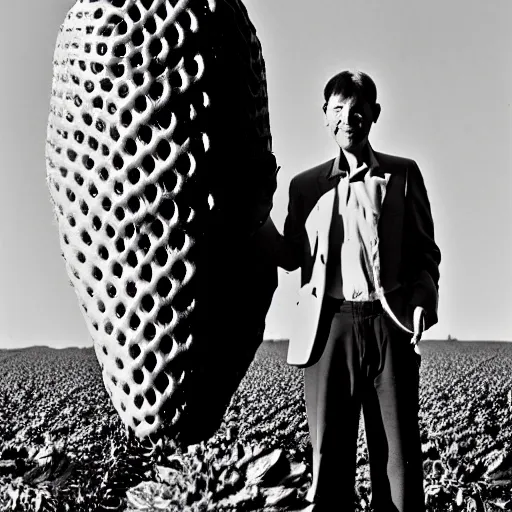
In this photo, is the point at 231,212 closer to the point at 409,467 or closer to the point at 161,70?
the point at 161,70

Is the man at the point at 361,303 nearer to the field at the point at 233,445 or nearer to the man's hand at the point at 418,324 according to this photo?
the man's hand at the point at 418,324

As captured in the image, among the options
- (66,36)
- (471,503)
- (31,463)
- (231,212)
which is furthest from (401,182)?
(31,463)

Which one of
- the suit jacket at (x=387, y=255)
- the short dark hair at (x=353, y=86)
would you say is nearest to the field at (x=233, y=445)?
A: the suit jacket at (x=387, y=255)

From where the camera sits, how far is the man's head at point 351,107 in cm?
161

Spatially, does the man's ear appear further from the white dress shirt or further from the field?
the field

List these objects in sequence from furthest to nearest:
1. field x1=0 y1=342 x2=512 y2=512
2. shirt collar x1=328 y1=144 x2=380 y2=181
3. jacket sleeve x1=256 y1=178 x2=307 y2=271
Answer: field x1=0 y1=342 x2=512 y2=512
shirt collar x1=328 y1=144 x2=380 y2=181
jacket sleeve x1=256 y1=178 x2=307 y2=271

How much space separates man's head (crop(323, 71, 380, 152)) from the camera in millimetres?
1607

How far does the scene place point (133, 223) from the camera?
1.30 m

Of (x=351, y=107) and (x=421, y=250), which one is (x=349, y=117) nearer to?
(x=351, y=107)

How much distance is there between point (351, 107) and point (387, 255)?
288mm

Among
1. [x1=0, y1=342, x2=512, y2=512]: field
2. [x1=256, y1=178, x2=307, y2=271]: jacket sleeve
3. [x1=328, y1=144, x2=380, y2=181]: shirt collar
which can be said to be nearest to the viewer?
[x1=256, y1=178, x2=307, y2=271]: jacket sleeve

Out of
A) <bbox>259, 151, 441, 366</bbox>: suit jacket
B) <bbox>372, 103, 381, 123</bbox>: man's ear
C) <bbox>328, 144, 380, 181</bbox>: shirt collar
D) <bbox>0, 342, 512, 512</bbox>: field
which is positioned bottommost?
<bbox>0, 342, 512, 512</bbox>: field

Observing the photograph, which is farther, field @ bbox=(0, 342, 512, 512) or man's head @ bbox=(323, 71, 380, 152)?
field @ bbox=(0, 342, 512, 512)

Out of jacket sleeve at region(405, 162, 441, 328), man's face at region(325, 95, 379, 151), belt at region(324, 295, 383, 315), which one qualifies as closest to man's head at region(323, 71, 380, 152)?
man's face at region(325, 95, 379, 151)
